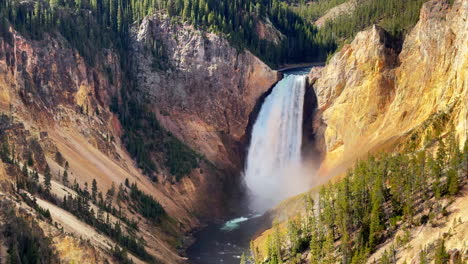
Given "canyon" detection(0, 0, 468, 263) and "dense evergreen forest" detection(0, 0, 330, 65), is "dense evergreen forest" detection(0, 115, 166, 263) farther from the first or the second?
"dense evergreen forest" detection(0, 0, 330, 65)

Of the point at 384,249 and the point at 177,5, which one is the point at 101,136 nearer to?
the point at 177,5

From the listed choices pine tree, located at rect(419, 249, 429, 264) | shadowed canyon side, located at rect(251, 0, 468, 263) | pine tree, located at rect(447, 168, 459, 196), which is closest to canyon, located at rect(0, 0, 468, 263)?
shadowed canyon side, located at rect(251, 0, 468, 263)

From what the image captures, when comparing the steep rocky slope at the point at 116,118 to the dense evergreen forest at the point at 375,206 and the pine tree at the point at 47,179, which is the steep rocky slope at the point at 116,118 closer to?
the pine tree at the point at 47,179

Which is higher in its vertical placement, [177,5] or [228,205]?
[177,5]

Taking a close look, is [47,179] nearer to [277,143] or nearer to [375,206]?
[375,206]

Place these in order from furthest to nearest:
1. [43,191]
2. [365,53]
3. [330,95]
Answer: [330,95] < [365,53] < [43,191]

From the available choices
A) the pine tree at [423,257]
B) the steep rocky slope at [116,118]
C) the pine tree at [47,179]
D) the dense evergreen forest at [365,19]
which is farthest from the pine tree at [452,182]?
the pine tree at [47,179]

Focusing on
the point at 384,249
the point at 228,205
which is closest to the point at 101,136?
the point at 228,205
